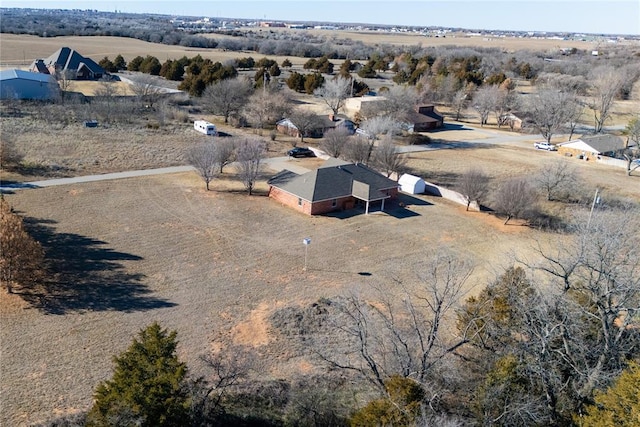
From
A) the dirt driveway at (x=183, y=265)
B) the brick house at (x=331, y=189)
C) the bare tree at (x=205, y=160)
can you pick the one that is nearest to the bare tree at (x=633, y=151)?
the dirt driveway at (x=183, y=265)

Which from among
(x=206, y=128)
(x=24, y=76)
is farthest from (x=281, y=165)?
(x=24, y=76)

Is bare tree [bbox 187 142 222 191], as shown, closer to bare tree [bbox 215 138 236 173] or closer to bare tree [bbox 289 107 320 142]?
bare tree [bbox 215 138 236 173]

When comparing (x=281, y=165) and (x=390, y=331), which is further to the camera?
(x=281, y=165)

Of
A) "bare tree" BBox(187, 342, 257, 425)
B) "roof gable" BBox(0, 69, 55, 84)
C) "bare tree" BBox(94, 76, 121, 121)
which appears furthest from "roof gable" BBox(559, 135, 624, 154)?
"roof gable" BBox(0, 69, 55, 84)

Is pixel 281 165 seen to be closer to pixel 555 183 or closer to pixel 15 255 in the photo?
pixel 555 183

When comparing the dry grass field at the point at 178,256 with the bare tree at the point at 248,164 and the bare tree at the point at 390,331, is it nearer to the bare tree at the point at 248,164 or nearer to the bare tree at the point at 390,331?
the bare tree at the point at 390,331

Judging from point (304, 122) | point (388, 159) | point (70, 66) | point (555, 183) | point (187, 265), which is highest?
point (70, 66)

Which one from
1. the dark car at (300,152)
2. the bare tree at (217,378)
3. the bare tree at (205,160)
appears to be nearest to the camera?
the bare tree at (217,378)

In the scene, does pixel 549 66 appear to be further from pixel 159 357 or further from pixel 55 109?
pixel 159 357
